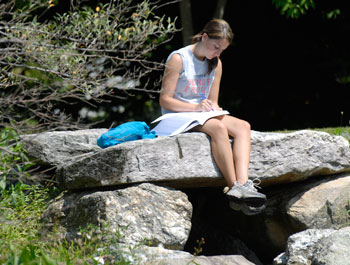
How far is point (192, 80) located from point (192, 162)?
0.87m

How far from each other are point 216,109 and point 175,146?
0.61 metres

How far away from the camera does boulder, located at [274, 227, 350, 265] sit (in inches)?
166

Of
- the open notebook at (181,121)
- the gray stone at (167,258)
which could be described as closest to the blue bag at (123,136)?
the open notebook at (181,121)

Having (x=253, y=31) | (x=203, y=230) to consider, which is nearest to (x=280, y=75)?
(x=253, y=31)

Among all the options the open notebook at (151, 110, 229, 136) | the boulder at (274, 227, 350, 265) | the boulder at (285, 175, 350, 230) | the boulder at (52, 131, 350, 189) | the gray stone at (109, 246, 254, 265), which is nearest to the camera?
the gray stone at (109, 246, 254, 265)

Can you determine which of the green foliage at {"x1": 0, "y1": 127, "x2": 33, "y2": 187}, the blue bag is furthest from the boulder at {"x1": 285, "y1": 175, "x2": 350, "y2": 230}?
the green foliage at {"x1": 0, "y1": 127, "x2": 33, "y2": 187}

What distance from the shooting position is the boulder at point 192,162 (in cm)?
467

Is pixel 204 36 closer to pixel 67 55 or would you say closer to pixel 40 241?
pixel 67 55

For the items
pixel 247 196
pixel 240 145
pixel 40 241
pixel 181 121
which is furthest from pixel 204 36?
pixel 40 241

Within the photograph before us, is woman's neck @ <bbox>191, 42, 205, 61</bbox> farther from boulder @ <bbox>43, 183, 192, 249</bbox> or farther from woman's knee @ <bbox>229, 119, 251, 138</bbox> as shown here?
boulder @ <bbox>43, 183, 192, 249</bbox>

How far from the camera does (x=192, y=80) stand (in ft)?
17.3

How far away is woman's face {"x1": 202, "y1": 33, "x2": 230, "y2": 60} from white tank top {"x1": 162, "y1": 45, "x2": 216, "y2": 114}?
0.18 m

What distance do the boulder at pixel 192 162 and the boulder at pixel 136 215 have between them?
0.39 feet

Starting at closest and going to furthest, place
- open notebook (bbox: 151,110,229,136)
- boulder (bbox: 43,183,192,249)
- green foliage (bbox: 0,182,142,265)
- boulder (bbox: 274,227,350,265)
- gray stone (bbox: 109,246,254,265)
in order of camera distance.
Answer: green foliage (bbox: 0,182,142,265) < gray stone (bbox: 109,246,254,265) < boulder (bbox: 274,227,350,265) < boulder (bbox: 43,183,192,249) < open notebook (bbox: 151,110,229,136)
